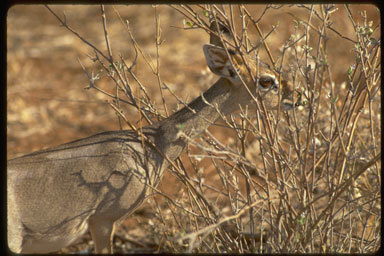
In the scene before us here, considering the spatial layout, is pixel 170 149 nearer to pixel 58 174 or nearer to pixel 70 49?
pixel 58 174

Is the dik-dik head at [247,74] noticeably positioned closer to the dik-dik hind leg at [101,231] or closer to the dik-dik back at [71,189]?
the dik-dik back at [71,189]

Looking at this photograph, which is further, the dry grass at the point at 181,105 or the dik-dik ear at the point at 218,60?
the dry grass at the point at 181,105

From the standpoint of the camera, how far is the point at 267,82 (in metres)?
3.30

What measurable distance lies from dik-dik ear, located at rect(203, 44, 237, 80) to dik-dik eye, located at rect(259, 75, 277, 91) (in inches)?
6.1

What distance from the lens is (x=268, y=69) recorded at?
3289mm

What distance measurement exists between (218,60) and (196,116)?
34 cm

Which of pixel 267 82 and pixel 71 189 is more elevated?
pixel 267 82

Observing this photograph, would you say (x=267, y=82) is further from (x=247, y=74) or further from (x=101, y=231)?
(x=101, y=231)

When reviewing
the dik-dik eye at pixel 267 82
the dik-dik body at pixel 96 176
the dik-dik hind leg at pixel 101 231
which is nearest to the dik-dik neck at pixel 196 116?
the dik-dik body at pixel 96 176

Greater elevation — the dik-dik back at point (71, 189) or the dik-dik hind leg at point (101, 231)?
the dik-dik back at point (71, 189)

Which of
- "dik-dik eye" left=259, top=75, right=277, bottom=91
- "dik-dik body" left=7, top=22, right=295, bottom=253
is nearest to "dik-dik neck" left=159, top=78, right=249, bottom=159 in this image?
"dik-dik body" left=7, top=22, right=295, bottom=253

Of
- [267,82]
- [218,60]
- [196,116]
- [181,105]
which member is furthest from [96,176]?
[181,105]

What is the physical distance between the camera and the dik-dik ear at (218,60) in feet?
10.3

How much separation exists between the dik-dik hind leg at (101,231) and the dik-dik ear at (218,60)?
3.47 ft
